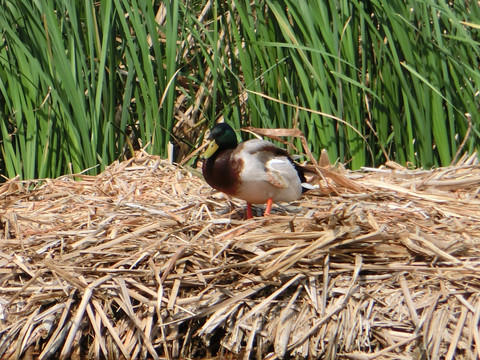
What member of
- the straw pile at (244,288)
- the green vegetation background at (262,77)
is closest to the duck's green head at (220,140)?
the straw pile at (244,288)

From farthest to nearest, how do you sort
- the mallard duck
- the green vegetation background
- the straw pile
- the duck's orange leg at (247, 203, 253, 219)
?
the green vegetation background
the duck's orange leg at (247, 203, 253, 219)
the mallard duck
the straw pile

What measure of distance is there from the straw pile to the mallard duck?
0.16 m

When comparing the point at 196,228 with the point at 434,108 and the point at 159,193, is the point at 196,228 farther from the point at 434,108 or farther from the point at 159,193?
the point at 434,108

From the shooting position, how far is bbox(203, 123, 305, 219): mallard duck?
3.59 meters

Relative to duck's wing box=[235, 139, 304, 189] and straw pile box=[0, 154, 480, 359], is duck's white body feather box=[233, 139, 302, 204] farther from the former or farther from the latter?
straw pile box=[0, 154, 480, 359]

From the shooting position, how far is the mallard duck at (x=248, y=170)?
359 cm

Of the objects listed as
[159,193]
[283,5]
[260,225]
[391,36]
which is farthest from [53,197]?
[391,36]

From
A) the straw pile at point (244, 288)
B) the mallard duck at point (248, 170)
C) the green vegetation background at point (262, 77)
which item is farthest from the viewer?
the green vegetation background at point (262, 77)

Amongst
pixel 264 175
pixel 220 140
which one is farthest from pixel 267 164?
pixel 220 140

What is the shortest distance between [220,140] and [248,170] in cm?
20

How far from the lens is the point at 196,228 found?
352cm

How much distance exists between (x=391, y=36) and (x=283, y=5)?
2.03ft

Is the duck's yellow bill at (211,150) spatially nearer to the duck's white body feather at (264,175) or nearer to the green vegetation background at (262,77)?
the duck's white body feather at (264,175)

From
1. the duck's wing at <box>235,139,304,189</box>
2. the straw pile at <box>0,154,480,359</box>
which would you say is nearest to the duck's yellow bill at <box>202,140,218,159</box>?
the duck's wing at <box>235,139,304,189</box>
